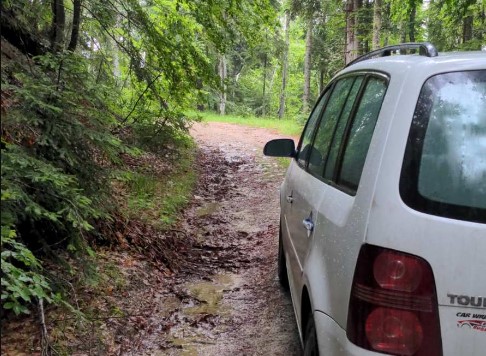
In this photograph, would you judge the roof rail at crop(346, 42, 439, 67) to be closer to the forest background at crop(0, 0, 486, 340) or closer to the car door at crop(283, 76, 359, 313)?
the car door at crop(283, 76, 359, 313)

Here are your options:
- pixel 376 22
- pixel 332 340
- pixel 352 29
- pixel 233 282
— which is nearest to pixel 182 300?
pixel 233 282

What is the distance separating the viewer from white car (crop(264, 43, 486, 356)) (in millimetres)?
1835

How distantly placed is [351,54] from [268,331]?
13.0 m

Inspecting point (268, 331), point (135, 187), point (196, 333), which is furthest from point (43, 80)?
point (135, 187)

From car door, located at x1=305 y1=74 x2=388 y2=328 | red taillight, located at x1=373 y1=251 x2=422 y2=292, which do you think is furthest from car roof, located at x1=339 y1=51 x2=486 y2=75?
red taillight, located at x1=373 y1=251 x2=422 y2=292

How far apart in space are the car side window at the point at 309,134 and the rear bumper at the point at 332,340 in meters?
1.75

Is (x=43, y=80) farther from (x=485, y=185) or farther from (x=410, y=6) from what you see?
(x=410, y=6)

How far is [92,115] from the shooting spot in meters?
4.28

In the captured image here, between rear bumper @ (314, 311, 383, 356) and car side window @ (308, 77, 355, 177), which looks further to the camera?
car side window @ (308, 77, 355, 177)

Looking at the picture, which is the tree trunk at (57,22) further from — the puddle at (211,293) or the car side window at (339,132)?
the car side window at (339,132)

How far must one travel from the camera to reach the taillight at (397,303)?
72.2 inches

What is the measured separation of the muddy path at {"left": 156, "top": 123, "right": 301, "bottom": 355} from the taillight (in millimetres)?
2271

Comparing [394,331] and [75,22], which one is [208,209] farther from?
[394,331]

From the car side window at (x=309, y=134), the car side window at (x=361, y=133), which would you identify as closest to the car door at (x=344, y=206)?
the car side window at (x=361, y=133)
